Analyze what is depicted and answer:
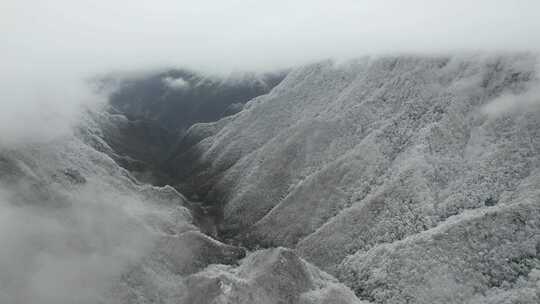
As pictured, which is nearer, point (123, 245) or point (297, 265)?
point (297, 265)

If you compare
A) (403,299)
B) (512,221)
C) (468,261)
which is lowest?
(403,299)

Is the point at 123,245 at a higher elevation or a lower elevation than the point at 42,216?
lower

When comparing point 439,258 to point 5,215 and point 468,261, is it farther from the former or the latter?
point 5,215

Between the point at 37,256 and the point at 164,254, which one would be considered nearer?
the point at 37,256

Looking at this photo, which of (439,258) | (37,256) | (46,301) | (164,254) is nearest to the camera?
(46,301)

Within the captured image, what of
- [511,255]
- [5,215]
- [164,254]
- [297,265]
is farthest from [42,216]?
[511,255]

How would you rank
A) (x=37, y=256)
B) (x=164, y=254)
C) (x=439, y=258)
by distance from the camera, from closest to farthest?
1. (x=37, y=256)
2. (x=439, y=258)
3. (x=164, y=254)

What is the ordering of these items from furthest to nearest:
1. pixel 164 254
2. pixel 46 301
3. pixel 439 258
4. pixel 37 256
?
pixel 164 254 → pixel 439 258 → pixel 37 256 → pixel 46 301

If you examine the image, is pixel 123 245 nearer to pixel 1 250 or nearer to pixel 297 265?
pixel 1 250

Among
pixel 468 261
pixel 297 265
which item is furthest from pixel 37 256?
pixel 468 261
